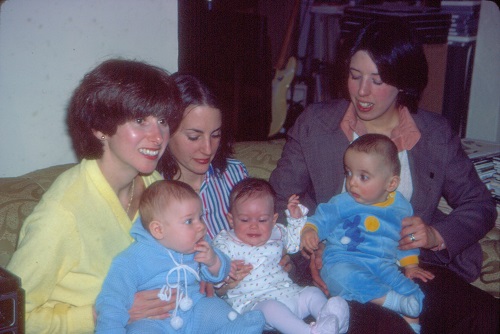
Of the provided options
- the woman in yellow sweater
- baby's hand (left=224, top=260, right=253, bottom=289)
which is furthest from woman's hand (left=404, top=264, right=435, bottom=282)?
the woman in yellow sweater

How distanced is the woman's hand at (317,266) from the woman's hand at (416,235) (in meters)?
0.34

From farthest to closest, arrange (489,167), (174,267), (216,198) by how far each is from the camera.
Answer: (489,167)
(216,198)
(174,267)

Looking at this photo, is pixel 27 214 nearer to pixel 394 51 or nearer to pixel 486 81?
pixel 394 51

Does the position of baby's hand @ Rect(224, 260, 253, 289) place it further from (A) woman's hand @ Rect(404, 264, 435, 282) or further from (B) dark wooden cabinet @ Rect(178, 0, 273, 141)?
(B) dark wooden cabinet @ Rect(178, 0, 273, 141)

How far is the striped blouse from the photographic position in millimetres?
2131

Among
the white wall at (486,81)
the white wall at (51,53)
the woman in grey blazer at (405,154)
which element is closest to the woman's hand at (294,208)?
the woman in grey blazer at (405,154)

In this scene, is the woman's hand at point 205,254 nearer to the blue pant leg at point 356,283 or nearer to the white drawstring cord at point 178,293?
the white drawstring cord at point 178,293

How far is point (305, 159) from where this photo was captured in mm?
2191

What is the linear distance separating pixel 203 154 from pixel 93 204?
1.83ft

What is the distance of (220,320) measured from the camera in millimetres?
1646

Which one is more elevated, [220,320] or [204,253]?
[204,253]

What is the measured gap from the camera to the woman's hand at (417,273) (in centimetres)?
185

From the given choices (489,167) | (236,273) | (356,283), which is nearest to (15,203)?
(236,273)

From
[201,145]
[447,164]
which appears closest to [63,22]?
[201,145]
